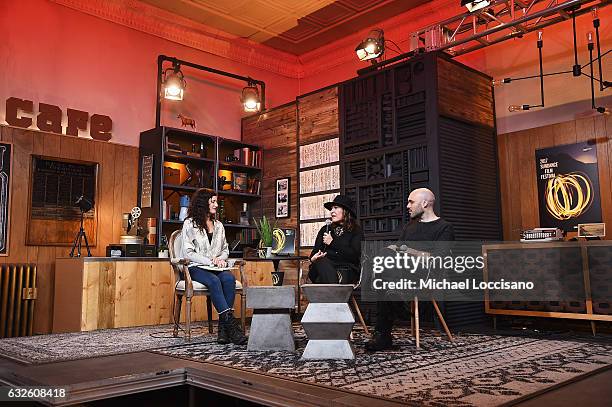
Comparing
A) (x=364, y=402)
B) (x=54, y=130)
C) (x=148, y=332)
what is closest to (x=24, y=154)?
(x=54, y=130)

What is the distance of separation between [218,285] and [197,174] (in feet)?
11.3

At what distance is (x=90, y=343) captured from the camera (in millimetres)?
4590

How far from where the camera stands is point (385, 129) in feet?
20.9

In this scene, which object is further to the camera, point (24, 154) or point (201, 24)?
point (201, 24)

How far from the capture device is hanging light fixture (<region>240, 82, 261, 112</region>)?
313 inches

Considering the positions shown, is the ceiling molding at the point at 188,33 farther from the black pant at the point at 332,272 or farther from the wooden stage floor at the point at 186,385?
the wooden stage floor at the point at 186,385

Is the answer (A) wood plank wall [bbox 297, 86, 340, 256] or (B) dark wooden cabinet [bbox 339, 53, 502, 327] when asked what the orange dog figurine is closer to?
(A) wood plank wall [bbox 297, 86, 340, 256]

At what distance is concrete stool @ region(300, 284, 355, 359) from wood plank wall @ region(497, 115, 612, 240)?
11.3 feet

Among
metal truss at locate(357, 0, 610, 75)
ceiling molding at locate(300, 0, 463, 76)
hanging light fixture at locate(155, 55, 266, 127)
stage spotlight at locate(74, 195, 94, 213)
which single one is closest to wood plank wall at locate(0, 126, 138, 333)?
stage spotlight at locate(74, 195, 94, 213)

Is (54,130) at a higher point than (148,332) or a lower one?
higher

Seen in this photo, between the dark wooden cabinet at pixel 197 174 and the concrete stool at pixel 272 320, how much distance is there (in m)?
3.09

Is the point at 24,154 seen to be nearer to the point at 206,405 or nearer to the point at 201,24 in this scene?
the point at 201,24

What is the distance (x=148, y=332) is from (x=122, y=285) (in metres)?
0.84

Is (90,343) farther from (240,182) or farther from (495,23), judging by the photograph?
(495,23)
